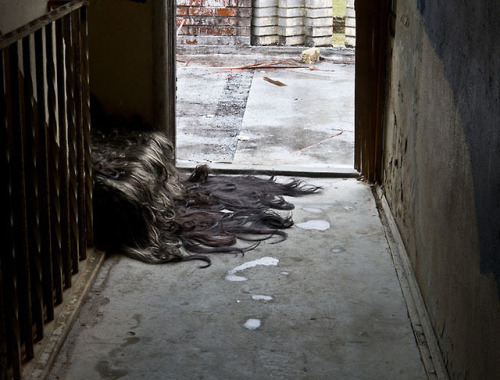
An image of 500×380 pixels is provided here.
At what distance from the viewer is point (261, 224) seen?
4047 millimetres

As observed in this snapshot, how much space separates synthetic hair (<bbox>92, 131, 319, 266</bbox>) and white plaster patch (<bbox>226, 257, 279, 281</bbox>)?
15 centimetres

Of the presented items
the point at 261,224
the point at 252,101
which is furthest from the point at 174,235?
the point at 252,101

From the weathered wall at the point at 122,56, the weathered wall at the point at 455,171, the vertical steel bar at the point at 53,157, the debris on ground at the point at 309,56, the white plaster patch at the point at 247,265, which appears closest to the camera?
the weathered wall at the point at 455,171

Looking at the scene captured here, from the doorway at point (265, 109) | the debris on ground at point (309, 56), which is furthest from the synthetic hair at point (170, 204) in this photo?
the debris on ground at point (309, 56)

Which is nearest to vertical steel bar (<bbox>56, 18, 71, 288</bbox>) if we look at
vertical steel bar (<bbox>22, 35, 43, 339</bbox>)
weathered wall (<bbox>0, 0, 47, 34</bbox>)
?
weathered wall (<bbox>0, 0, 47, 34</bbox>)

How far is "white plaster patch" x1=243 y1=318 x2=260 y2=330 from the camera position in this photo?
3.01 m

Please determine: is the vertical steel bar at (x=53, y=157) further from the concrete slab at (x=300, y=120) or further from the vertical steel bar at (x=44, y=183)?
the concrete slab at (x=300, y=120)

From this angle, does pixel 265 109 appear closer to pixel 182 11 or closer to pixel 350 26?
pixel 182 11

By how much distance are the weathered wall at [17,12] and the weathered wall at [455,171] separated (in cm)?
159

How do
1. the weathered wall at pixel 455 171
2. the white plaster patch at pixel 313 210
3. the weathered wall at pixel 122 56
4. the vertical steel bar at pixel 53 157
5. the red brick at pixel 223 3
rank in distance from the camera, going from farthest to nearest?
the red brick at pixel 223 3 < the weathered wall at pixel 122 56 < the white plaster patch at pixel 313 210 < the vertical steel bar at pixel 53 157 < the weathered wall at pixel 455 171

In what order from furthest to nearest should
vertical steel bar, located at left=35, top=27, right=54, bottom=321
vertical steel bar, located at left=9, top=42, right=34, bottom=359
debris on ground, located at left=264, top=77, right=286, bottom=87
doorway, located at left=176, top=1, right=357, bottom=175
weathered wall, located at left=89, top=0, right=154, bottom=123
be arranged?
debris on ground, located at left=264, top=77, right=286, bottom=87 < doorway, located at left=176, top=1, right=357, bottom=175 < weathered wall, located at left=89, top=0, right=154, bottom=123 < vertical steel bar, located at left=35, top=27, right=54, bottom=321 < vertical steel bar, located at left=9, top=42, right=34, bottom=359

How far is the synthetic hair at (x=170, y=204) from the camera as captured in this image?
3668 millimetres

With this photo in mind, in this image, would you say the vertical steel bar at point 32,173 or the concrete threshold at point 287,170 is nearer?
the vertical steel bar at point 32,173

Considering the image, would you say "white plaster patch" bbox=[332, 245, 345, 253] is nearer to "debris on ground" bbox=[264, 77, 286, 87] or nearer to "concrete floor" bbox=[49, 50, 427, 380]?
"concrete floor" bbox=[49, 50, 427, 380]
